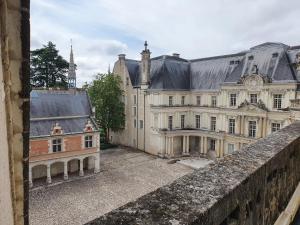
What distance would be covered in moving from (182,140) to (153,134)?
11.1ft

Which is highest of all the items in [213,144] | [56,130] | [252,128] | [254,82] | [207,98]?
[254,82]

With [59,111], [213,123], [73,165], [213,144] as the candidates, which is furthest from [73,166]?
[213,123]

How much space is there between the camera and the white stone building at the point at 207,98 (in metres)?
21.3

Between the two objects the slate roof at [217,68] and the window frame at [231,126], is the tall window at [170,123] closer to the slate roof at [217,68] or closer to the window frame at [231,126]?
the slate roof at [217,68]

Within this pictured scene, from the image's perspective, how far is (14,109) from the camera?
4.89 ft

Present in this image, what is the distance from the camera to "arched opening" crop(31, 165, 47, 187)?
1844 cm

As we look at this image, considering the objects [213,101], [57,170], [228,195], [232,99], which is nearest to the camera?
[228,195]

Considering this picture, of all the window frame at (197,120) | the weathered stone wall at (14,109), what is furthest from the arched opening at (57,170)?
the weathered stone wall at (14,109)

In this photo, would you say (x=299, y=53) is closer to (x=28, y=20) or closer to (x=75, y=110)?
(x=75, y=110)

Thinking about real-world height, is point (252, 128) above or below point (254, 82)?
below

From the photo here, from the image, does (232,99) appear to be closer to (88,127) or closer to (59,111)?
(88,127)

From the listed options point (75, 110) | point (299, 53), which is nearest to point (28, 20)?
point (75, 110)

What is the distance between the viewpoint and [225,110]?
24.4 m

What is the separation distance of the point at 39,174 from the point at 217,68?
2024cm
